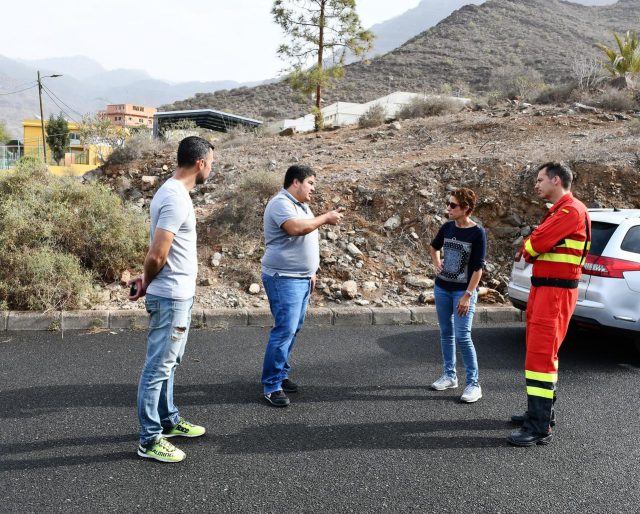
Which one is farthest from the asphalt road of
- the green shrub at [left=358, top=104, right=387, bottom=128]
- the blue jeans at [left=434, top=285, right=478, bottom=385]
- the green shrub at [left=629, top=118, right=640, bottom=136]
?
the green shrub at [left=358, top=104, right=387, bottom=128]

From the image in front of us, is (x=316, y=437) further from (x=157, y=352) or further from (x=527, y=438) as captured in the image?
(x=527, y=438)

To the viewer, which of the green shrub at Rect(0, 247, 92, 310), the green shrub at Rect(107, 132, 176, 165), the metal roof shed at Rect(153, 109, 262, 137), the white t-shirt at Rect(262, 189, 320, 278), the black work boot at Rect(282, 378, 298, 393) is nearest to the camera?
the white t-shirt at Rect(262, 189, 320, 278)

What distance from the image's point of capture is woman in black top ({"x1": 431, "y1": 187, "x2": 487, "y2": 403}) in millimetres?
4711

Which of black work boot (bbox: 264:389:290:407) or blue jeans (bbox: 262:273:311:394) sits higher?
blue jeans (bbox: 262:273:311:394)

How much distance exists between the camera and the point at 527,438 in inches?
155

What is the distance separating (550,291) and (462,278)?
0.92 meters

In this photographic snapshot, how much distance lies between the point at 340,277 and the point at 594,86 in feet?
48.9

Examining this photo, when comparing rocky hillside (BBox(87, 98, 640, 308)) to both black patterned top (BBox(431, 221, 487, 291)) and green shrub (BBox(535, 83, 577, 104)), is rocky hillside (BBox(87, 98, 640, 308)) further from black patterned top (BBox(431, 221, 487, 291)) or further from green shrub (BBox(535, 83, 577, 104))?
green shrub (BBox(535, 83, 577, 104))

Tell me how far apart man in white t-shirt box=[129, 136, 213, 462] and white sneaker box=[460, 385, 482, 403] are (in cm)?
234

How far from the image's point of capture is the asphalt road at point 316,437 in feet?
10.6

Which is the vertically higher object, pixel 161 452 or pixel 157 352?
pixel 157 352

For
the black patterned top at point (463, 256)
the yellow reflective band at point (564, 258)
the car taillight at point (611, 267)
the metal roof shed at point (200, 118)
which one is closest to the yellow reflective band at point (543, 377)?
the yellow reflective band at point (564, 258)

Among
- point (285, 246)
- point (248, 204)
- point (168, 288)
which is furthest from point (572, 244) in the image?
point (248, 204)

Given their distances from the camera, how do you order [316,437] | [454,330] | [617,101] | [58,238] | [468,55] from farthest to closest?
[468,55]
[617,101]
[58,238]
[454,330]
[316,437]
